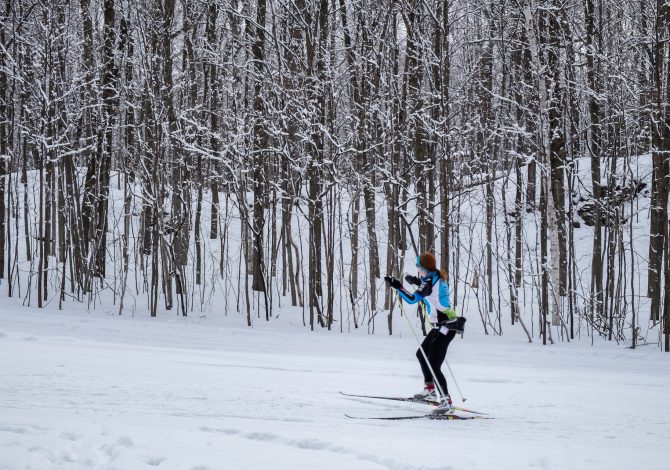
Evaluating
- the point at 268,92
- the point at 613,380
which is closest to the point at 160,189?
the point at 268,92

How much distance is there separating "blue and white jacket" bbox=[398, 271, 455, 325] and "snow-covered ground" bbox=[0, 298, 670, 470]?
1.30 m

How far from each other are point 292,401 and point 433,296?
7.34 feet

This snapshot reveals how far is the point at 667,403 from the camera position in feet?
29.7

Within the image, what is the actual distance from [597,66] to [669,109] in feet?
11.4

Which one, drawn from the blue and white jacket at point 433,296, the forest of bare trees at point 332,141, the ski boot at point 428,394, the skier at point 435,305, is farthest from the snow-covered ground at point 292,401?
the forest of bare trees at point 332,141

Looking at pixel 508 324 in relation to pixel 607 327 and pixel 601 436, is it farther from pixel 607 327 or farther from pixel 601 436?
pixel 601 436

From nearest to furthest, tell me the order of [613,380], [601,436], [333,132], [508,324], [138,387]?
1. [601,436]
2. [138,387]
3. [613,380]
4. [333,132]
5. [508,324]

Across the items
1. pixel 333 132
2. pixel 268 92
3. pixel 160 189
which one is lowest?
pixel 160 189

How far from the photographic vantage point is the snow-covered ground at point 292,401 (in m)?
5.62

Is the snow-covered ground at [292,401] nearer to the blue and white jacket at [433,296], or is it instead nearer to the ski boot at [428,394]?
the ski boot at [428,394]

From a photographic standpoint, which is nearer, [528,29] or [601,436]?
[601,436]

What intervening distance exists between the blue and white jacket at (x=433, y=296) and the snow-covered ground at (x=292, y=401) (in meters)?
1.30

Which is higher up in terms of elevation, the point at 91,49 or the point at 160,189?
the point at 91,49

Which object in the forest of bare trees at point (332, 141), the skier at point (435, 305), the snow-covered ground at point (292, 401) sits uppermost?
the forest of bare trees at point (332, 141)
